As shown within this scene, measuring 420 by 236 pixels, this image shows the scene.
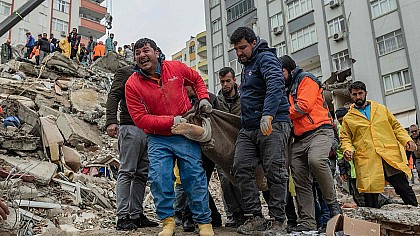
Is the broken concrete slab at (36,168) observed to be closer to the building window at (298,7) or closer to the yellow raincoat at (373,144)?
→ the yellow raincoat at (373,144)

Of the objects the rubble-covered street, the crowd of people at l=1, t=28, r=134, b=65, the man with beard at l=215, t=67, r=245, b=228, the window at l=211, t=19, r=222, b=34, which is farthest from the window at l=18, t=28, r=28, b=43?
the man with beard at l=215, t=67, r=245, b=228

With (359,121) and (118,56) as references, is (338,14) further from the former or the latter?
(359,121)

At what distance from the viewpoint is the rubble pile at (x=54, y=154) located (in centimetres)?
468

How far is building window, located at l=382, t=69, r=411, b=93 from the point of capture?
66.5 feet

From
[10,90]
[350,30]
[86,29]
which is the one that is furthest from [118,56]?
[86,29]

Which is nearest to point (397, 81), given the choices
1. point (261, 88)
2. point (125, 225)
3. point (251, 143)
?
point (261, 88)

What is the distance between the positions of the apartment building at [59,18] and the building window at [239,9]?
21666mm

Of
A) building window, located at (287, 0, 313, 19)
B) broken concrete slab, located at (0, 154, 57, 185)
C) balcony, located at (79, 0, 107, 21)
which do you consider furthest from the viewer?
balcony, located at (79, 0, 107, 21)

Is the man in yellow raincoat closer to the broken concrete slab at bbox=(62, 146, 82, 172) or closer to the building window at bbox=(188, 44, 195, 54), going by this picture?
the broken concrete slab at bbox=(62, 146, 82, 172)

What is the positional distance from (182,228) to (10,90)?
1160 cm

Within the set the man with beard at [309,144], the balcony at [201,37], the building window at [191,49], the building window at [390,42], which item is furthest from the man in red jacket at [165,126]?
the building window at [191,49]

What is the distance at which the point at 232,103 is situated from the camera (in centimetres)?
447

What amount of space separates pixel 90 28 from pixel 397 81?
38117mm

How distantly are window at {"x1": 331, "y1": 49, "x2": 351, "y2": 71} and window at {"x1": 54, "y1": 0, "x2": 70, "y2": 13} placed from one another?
34.9 meters
